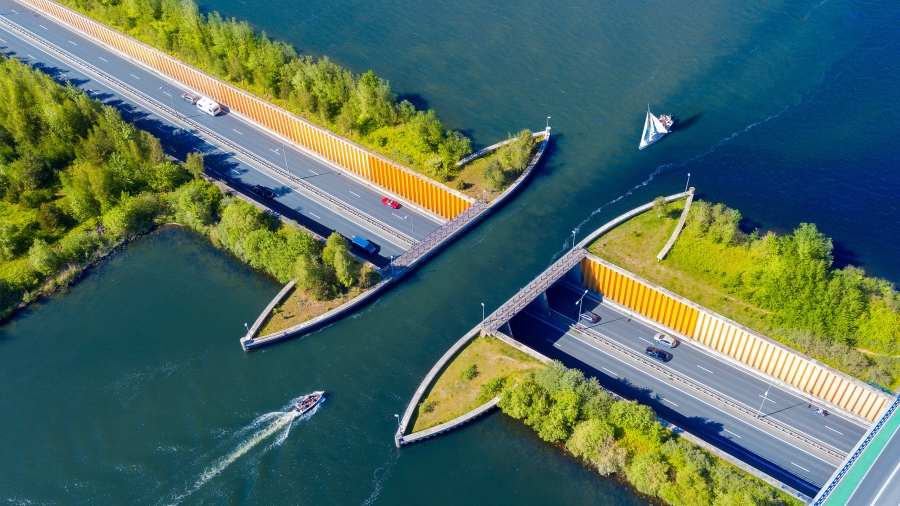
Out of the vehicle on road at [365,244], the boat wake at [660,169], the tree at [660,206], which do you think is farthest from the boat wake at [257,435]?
the tree at [660,206]

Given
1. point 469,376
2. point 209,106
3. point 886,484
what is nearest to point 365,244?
point 469,376

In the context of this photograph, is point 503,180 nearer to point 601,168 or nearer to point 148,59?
point 601,168

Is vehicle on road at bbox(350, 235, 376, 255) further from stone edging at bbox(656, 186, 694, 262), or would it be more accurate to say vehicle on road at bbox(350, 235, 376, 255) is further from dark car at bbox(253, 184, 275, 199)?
stone edging at bbox(656, 186, 694, 262)

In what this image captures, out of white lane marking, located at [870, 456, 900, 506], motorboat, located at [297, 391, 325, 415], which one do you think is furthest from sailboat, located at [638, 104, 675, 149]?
motorboat, located at [297, 391, 325, 415]

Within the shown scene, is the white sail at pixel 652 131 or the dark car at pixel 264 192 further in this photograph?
the white sail at pixel 652 131

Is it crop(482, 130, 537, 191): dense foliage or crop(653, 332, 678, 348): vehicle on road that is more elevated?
crop(482, 130, 537, 191): dense foliage

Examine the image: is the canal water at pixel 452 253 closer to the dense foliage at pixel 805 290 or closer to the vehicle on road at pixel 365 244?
the vehicle on road at pixel 365 244
